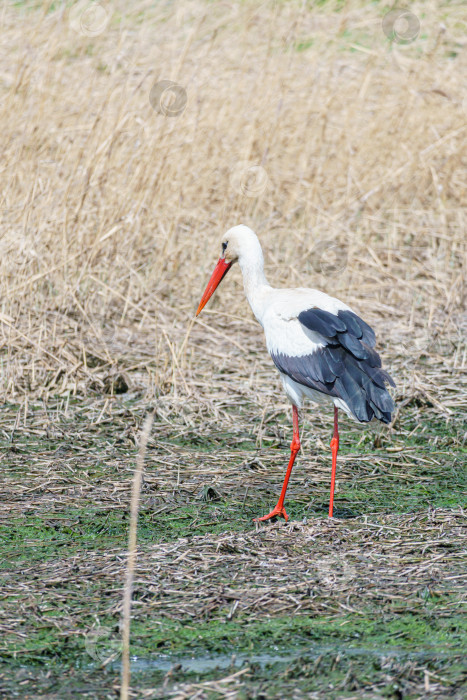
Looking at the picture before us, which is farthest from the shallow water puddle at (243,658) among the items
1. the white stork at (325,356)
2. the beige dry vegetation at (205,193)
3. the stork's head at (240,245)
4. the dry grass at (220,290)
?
the beige dry vegetation at (205,193)

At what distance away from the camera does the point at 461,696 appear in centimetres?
266

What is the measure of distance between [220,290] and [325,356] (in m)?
3.14

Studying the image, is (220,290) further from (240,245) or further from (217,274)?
(240,245)

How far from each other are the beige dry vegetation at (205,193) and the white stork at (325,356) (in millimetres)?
1274

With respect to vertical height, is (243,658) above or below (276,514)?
above

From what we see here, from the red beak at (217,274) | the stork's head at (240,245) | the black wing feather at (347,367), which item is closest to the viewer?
Result: the black wing feather at (347,367)

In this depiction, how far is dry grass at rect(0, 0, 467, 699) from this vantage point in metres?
3.57

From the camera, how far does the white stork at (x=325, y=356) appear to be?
401 centimetres

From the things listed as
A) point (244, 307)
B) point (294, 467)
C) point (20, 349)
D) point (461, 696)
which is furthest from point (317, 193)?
point (461, 696)

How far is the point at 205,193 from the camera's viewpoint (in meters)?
7.62

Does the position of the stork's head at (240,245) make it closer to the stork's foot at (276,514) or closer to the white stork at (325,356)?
the white stork at (325,356)

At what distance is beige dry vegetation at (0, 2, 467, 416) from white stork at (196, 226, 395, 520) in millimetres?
1274

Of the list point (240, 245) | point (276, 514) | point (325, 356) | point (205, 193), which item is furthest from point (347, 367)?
point (205, 193)

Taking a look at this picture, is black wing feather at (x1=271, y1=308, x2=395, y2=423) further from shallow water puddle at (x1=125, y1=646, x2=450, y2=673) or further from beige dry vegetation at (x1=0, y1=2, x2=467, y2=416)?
beige dry vegetation at (x1=0, y1=2, x2=467, y2=416)
